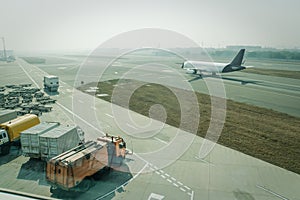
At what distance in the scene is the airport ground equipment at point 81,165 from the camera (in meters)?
13.0

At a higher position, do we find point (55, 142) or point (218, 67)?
point (218, 67)

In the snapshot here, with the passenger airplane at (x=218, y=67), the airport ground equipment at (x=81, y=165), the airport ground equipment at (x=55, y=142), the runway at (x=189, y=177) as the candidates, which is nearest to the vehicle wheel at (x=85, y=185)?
the airport ground equipment at (x=81, y=165)

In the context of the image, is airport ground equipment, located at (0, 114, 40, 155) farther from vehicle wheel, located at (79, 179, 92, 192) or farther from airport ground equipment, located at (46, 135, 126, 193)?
vehicle wheel, located at (79, 179, 92, 192)

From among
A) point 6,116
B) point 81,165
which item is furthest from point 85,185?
point 6,116

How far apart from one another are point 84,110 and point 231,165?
2131 cm

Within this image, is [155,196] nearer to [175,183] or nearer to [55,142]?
[175,183]

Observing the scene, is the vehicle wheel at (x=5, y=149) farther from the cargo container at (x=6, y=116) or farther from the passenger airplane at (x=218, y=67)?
the passenger airplane at (x=218, y=67)

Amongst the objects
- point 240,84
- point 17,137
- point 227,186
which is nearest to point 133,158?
point 227,186

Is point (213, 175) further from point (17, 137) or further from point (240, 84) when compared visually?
point (240, 84)

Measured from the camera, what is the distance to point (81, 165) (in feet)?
44.3

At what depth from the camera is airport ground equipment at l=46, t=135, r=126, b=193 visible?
1303 cm

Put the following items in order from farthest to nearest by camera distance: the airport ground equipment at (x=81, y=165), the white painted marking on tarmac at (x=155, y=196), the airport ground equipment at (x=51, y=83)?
the airport ground equipment at (x=51, y=83)
the white painted marking on tarmac at (x=155, y=196)
the airport ground equipment at (x=81, y=165)

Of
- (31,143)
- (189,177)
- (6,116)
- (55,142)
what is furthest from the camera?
(6,116)

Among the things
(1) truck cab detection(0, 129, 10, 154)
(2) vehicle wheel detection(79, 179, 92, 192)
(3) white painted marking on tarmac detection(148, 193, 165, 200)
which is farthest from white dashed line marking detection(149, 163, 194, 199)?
(1) truck cab detection(0, 129, 10, 154)
